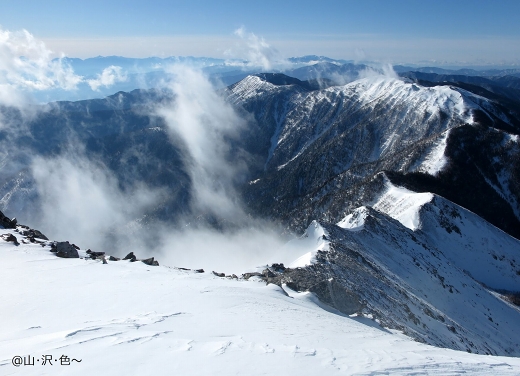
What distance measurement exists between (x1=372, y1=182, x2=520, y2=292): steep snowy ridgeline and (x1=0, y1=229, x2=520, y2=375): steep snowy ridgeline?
58117mm

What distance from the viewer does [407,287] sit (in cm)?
4497

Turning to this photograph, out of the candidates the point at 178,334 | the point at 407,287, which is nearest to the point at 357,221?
the point at 407,287

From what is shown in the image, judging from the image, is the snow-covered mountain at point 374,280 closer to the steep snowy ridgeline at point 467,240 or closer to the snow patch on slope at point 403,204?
the steep snowy ridgeline at point 467,240

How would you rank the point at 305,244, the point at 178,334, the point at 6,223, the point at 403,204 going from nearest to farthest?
the point at 178,334 < the point at 6,223 < the point at 305,244 < the point at 403,204

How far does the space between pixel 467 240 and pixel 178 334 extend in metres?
76.2

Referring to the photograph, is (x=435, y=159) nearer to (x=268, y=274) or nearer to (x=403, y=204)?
(x=403, y=204)

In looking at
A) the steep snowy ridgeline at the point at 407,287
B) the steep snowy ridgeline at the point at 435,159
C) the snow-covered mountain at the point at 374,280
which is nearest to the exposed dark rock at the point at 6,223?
the snow-covered mountain at the point at 374,280

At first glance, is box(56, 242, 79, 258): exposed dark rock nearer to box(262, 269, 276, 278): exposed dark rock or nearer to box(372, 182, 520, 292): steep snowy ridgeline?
box(262, 269, 276, 278): exposed dark rock

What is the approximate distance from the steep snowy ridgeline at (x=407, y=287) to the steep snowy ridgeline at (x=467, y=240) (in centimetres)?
121

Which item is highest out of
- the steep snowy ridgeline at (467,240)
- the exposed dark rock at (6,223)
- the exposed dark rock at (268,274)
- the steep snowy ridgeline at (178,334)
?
the steep snowy ridgeline at (178,334)

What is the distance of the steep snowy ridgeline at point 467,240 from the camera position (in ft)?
222

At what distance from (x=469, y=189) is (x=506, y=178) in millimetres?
16697

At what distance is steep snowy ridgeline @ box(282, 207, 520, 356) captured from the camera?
31391mm

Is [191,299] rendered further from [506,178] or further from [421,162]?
[506,178]
